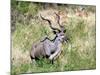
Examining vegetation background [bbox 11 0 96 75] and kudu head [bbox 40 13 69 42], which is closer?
vegetation background [bbox 11 0 96 75]

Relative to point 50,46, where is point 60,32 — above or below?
above

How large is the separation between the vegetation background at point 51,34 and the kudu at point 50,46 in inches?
1.9

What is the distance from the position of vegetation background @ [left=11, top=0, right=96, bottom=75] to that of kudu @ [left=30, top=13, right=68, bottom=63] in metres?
0.05

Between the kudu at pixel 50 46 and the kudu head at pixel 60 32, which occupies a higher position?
the kudu head at pixel 60 32

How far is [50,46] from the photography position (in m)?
2.62

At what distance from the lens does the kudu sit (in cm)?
254

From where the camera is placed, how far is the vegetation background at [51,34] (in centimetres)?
247

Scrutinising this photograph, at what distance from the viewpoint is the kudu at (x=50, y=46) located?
2542 millimetres

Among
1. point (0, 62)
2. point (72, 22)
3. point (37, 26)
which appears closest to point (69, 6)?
point (72, 22)

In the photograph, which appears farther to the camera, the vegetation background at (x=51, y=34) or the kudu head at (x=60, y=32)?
the kudu head at (x=60, y=32)

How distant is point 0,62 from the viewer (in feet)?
7.86

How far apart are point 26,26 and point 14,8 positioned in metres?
0.24

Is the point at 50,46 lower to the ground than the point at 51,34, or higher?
lower

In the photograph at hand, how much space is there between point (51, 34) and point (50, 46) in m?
0.14
